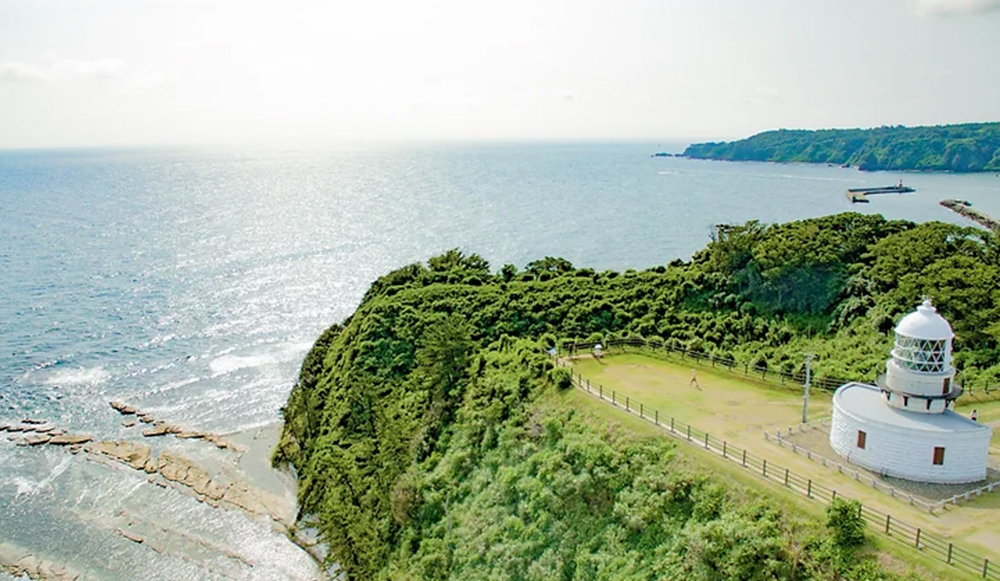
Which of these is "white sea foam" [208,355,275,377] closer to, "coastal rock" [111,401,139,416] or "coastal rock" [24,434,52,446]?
"coastal rock" [111,401,139,416]

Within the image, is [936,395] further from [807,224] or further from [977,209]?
[977,209]

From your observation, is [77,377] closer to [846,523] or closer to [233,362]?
[233,362]

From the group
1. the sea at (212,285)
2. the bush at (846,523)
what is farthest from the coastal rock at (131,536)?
the bush at (846,523)

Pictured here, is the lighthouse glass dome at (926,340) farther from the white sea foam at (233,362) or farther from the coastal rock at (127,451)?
the white sea foam at (233,362)

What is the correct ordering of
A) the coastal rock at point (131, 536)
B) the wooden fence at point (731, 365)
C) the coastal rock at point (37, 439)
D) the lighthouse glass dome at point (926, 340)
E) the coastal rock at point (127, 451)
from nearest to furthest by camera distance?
the lighthouse glass dome at point (926, 340), the wooden fence at point (731, 365), the coastal rock at point (131, 536), the coastal rock at point (127, 451), the coastal rock at point (37, 439)

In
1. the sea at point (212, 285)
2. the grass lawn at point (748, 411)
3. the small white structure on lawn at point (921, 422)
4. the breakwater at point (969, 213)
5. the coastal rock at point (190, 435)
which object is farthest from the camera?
the breakwater at point (969, 213)

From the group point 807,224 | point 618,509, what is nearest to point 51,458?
point 618,509
